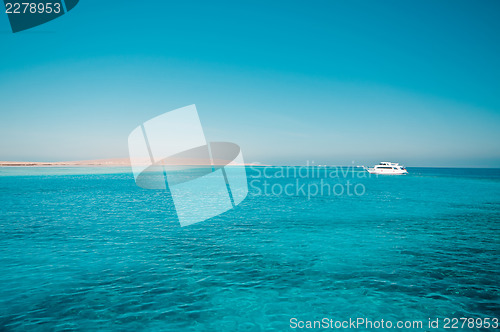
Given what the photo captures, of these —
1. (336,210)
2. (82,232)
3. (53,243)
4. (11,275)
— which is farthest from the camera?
(336,210)

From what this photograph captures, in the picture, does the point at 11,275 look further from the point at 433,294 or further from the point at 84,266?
the point at 433,294

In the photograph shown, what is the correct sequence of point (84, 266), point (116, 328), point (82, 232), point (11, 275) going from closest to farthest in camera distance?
1. point (116, 328)
2. point (11, 275)
3. point (84, 266)
4. point (82, 232)

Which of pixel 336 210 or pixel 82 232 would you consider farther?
pixel 336 210

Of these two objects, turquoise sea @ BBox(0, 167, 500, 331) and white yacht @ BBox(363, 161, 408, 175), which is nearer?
turquoise sea @ BBox(0, 167, 500, 331)

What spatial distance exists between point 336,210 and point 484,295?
20233mm

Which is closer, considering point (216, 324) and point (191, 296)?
point (216, 324)

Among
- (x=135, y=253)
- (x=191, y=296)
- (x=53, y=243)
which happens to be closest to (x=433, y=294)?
(x=191, y=296)

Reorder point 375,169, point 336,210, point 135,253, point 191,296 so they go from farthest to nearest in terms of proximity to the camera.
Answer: point 375,169 → point 336,210 → point 135,253 → point 191,296

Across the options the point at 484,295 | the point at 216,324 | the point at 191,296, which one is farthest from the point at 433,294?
the point at 191,296

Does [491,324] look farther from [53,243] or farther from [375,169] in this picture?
[375,169]

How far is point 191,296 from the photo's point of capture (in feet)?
32.4

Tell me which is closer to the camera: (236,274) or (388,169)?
(236,274)

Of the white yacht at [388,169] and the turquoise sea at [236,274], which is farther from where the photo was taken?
the white yacht at [388,169]

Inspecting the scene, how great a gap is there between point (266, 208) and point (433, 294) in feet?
72.3
